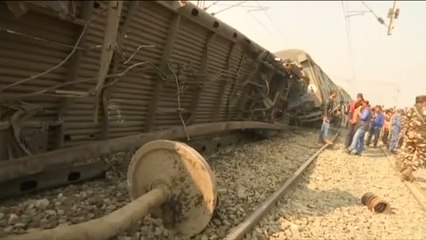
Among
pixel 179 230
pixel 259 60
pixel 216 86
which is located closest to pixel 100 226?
pixel 179 230

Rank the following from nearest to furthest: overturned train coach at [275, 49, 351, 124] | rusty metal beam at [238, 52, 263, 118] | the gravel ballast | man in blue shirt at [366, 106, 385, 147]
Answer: the gravel ballast → rusty metal beam at [238, 52, 263, 118] → man in blue shirt at [366, 106, 385, 147] → overturned train coach at [275, 49, 351, 124]

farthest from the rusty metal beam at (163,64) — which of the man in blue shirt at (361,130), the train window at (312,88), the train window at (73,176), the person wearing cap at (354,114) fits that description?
the train window at (312,88)

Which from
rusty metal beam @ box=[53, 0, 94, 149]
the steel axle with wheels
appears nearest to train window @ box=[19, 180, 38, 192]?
rusty metal beam @ box=[53, 0, 94, 149]

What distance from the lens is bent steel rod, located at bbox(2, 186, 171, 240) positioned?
2908mm

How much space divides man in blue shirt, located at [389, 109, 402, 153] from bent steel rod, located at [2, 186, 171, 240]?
1348 centimetres

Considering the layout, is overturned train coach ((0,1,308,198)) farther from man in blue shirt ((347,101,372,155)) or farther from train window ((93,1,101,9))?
man in blue shirt ((347,101,372,155))

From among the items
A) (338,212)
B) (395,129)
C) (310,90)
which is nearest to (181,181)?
(338,212)

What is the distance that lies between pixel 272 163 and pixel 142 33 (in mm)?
4696

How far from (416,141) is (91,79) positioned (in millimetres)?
8661

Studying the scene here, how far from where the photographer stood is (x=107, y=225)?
3314mm

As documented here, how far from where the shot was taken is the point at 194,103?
7113mm

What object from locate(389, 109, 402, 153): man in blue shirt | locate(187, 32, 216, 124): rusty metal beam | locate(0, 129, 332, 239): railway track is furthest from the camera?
locate(389, 109, 402, 153): man in blue shirt

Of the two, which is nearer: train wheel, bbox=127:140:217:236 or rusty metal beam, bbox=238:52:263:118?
train wheel, bbox=127:140:217:236

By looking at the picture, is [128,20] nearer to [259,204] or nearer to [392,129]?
[259,204]
